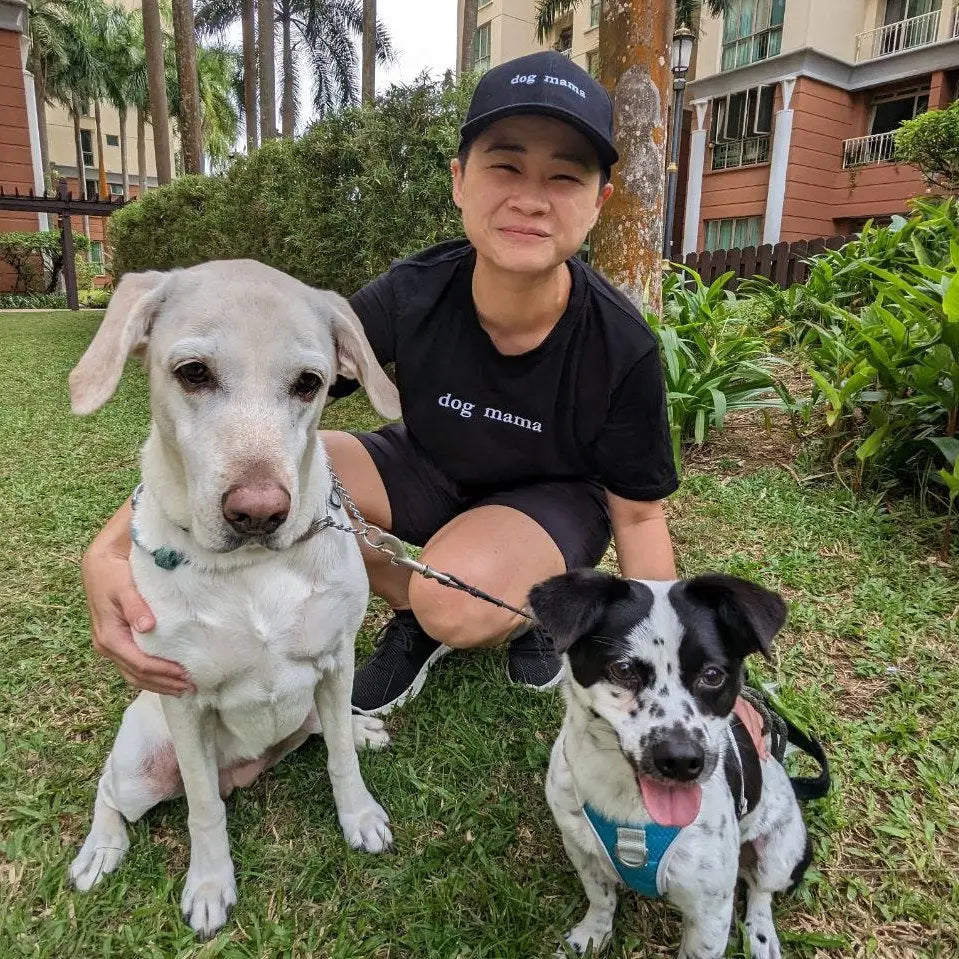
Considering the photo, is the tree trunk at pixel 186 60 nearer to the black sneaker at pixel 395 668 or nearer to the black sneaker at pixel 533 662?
the black sneaker at pixel 395 668

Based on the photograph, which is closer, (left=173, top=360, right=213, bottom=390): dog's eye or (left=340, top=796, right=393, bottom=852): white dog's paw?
(left=173, top=360, right=213, bottom=390): dog's eye

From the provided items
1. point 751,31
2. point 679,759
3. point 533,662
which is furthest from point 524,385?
point 751,31

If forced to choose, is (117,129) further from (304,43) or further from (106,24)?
(304,43)

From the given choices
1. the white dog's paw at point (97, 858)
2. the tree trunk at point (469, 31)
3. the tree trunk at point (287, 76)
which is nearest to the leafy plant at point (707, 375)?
the white dog's paw at point (97, 858)

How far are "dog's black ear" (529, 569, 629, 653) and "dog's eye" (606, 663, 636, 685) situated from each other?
99 mm

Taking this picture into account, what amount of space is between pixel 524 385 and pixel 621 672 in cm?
125

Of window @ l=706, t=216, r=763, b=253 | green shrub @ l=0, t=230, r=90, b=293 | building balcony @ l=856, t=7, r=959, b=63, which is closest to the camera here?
building balcony @ l=856, t=7, r=959, b=63

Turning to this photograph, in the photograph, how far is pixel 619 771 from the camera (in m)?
1.67

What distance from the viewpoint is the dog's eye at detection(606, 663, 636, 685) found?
5.20 ft

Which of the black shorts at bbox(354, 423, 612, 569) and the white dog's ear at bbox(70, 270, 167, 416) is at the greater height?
the white dog's ear at bbox(70, 270, 167, 416)

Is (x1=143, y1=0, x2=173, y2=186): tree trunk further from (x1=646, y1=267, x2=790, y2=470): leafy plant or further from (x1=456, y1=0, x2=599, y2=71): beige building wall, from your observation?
(x1=456, y1=0, x2=599, y2=71): beige building wall

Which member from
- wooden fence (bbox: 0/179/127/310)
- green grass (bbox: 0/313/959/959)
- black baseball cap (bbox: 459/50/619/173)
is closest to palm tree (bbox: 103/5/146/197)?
wooden fence (bbox: 0/179/127/310)

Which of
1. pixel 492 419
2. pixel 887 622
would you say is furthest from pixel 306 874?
pixel 887 622

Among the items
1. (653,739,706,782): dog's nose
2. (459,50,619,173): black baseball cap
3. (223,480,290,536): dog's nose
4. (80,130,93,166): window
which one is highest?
(80,130,93,166): window
